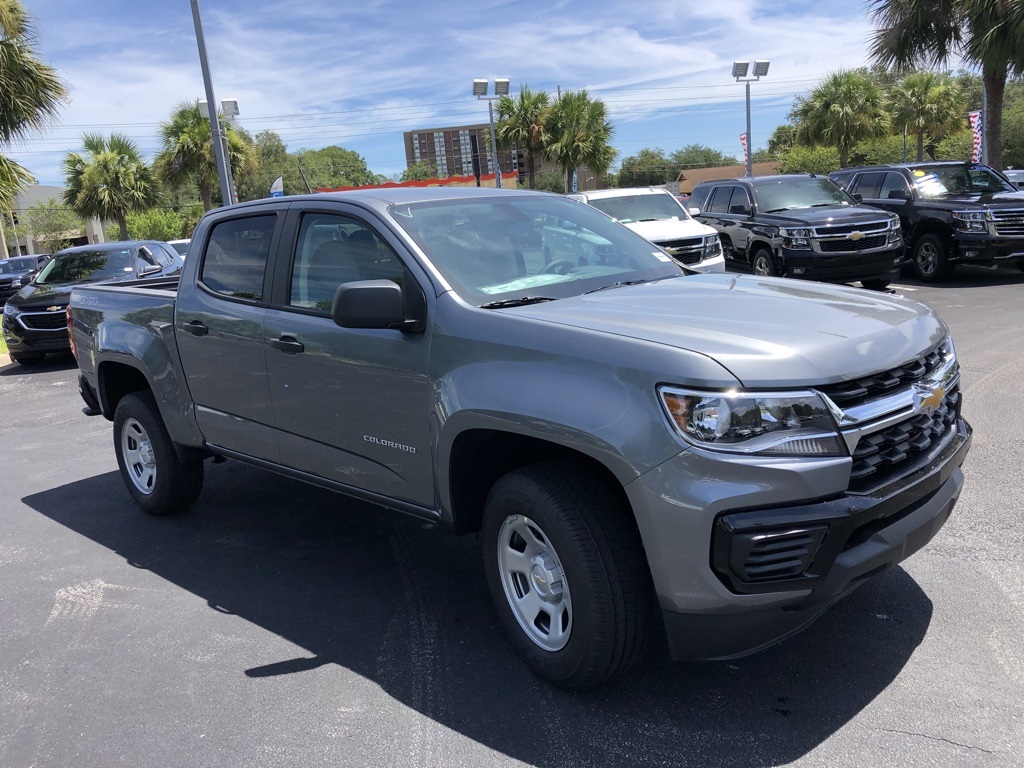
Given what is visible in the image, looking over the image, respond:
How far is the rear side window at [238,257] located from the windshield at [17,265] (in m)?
26.1

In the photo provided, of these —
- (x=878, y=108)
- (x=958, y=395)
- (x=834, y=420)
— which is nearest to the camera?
(x=834, y=420)

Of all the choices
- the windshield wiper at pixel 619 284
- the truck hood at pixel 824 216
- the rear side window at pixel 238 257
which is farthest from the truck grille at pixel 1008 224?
the rear side window at pixel 238 257

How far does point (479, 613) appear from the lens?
13.1ft

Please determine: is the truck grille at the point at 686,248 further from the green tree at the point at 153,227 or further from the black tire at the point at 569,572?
the green tree at the point at 153,227

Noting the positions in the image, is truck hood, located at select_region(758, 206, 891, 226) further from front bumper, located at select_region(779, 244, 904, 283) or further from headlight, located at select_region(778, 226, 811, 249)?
front bumper, located at select_region(779, 244, 904, 283)

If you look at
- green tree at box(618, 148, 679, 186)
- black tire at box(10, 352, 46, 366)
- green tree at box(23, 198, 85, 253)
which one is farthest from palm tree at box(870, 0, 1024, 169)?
green tree at box(618, 148, 679, 186)

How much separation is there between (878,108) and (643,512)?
37660mm

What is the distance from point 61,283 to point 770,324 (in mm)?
12892

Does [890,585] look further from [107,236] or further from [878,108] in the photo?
[107,236]

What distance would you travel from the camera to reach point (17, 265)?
91.1 feet

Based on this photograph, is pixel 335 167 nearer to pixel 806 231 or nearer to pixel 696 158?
pixel 696 158

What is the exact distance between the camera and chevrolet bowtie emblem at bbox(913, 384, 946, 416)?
3023 millimetres

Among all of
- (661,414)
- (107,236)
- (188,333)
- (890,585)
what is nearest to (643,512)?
(661,414)

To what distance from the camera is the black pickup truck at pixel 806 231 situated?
1240 cm
